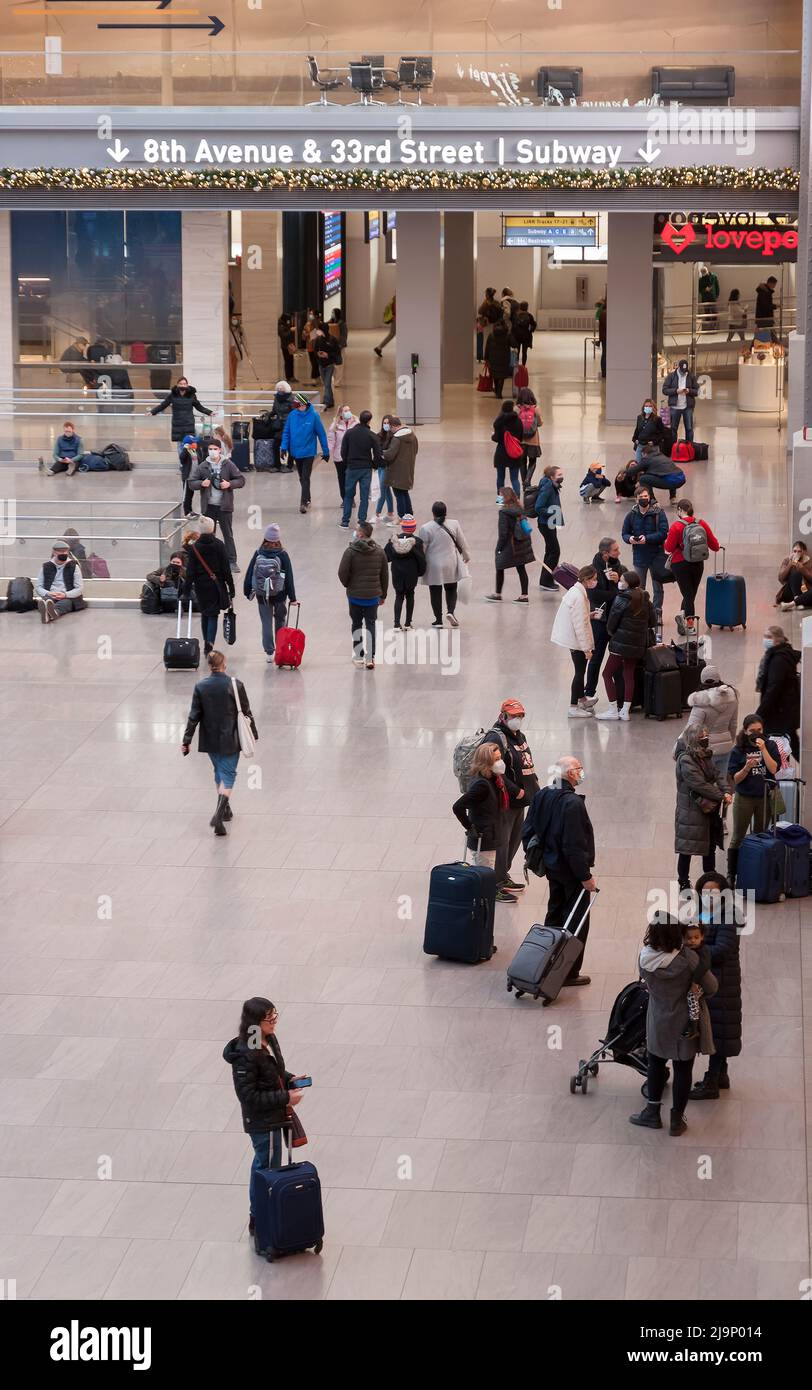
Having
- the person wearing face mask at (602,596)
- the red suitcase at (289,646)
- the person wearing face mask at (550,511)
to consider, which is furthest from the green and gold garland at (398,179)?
the person wearing face mask at (602,596)

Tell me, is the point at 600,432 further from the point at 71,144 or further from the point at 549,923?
the point at 549,923

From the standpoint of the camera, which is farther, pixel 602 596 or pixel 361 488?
pixel 361 488

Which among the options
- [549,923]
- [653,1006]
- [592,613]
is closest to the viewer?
[653,1006]

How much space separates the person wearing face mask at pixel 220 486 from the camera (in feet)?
74.6

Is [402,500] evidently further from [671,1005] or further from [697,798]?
[671,1005]

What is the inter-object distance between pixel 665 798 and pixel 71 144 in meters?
21.9

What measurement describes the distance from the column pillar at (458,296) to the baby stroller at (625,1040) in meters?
29.9

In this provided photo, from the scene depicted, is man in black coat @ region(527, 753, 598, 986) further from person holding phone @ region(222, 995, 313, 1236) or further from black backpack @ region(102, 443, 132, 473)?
black backpack @ region(102, 443, 132, 473)

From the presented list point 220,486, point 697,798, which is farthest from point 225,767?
point 220,486

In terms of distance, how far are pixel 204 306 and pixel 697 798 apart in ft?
84.5

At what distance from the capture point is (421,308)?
35.6m

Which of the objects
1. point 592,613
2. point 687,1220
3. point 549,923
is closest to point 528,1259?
point 687,1220

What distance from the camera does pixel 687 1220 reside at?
9562 mm

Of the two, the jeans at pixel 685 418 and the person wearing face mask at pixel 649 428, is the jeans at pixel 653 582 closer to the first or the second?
the person wearing face mask at pixel 649 428
